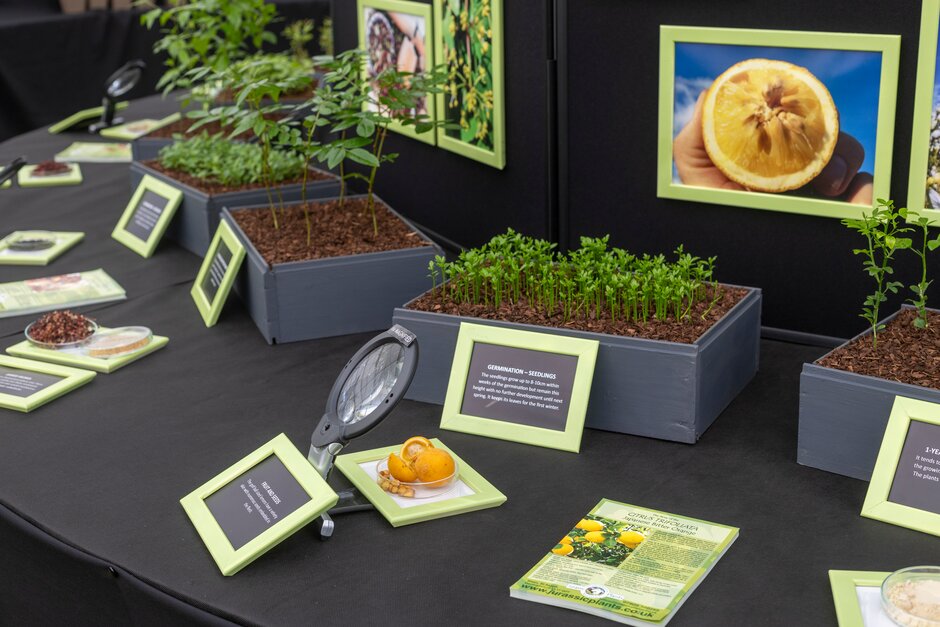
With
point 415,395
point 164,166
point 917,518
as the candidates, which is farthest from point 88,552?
point 164,166

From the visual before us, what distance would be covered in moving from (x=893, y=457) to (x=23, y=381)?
6.09 ft

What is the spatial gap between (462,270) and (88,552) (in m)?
0.99

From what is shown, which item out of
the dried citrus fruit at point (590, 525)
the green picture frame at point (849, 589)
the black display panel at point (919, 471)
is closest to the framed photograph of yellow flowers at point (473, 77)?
the dried citrus fruit at point (590, 525)

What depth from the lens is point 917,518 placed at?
1762mm

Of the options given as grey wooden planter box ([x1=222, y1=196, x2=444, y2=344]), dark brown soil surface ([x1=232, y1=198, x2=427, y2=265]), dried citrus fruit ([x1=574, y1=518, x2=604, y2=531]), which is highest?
dark brown soil surface ([x1=232, y1=198, x2=427, y2=265])

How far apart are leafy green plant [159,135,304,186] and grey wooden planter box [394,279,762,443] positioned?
132cm

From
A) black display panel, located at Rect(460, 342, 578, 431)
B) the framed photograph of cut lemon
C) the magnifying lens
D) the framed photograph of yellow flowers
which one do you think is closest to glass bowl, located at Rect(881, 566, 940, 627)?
black display panel, located at Rect(460, 342, 578, 431)

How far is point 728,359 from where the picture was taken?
2.21m

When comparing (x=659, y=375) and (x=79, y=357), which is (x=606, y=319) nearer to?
(x=659, y=375)

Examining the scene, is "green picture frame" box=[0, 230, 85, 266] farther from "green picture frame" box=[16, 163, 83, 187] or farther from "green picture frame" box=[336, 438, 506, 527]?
"green picture frame" box=[336, 438, 506, 527]

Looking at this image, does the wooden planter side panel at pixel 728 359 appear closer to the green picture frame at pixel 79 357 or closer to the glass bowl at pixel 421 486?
the glass bowl at pixel 421 486

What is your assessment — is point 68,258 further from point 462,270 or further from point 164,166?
point 462,270

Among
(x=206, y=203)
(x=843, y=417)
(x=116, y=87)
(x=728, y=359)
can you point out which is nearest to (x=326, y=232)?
(x=206, y=203)

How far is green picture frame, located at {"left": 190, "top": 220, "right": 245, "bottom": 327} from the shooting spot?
9.07 feet
